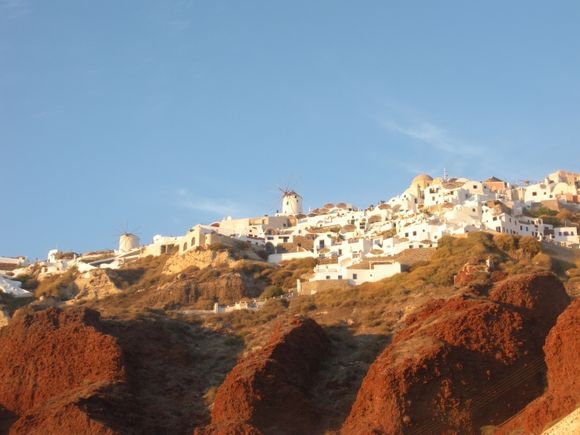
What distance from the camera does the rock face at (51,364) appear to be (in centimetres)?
4309

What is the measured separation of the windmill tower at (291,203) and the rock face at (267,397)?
58101 mm

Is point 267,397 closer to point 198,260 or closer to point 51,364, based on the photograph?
point 51,364

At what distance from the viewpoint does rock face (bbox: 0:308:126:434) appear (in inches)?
1697

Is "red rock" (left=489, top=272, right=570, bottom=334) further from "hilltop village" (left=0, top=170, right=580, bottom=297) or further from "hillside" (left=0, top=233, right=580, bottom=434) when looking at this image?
"hilltop village" (left=0, top=170, right=580, bottom=297)

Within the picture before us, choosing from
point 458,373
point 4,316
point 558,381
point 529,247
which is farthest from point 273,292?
point 558,381

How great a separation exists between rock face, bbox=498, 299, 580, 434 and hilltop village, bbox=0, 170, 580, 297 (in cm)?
2401

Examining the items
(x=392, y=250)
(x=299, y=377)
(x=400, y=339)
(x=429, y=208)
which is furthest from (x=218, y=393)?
(x=429, y=208)

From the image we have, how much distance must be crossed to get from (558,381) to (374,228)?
46.3m

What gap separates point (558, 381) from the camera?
1454 inches

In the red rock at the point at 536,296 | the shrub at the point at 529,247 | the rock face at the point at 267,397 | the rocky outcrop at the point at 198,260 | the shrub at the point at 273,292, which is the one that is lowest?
the rock face at the point at 267,397

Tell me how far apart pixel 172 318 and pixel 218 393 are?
13584 mm

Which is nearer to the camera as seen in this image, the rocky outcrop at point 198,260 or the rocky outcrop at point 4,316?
the rocky outcrop at point 4,316

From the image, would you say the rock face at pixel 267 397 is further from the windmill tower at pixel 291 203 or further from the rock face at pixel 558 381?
the windmill tower at pixel 291 203

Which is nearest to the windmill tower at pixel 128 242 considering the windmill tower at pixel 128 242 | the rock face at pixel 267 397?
the windmill tower at pixel 128 242
